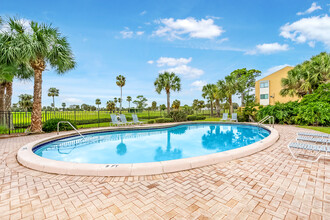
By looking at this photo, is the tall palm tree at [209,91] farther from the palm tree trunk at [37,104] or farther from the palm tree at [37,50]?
the palm tree trunk at [37,104]

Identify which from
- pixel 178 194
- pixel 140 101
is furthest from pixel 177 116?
pixel 140 101

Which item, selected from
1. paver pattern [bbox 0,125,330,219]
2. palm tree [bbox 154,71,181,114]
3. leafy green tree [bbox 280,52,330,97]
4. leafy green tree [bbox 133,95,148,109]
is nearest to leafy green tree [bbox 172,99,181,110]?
palm tree [bbox 154,71,181,114]

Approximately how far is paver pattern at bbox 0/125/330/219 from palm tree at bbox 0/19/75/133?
7.25 meters

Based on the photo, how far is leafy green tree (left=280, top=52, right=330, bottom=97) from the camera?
13.9m

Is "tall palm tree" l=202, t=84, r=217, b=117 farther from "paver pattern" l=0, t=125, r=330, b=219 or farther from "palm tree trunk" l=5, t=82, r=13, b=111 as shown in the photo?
"palm tree trunk" l=5, t=82, r=13, b=111

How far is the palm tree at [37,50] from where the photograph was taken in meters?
8.25

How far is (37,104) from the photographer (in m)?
9.44

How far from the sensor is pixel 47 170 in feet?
11.7

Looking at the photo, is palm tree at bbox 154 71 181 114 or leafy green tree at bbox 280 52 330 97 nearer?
leafy green tree at bbox 280 52 330 97

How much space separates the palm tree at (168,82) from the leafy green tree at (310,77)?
12456mm

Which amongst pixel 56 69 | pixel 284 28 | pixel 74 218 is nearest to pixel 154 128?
pixel 56 69

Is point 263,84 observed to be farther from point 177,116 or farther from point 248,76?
point 177,116

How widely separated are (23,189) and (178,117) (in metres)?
15.8

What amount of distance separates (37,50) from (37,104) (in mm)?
3205
